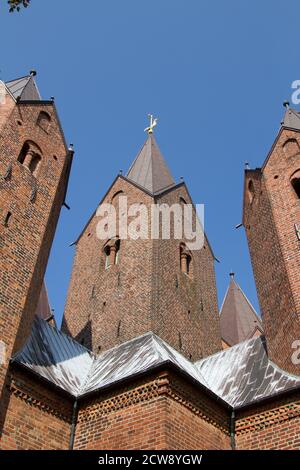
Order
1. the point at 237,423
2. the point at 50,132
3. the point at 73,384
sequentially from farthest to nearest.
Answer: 1. the point at 50,132
2. the point at 73,384
3. the point at 237,423

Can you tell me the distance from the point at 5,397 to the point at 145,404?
2658 millimetres

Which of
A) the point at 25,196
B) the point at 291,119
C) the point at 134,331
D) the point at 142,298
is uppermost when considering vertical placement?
the point at 291,119

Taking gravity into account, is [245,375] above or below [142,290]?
below

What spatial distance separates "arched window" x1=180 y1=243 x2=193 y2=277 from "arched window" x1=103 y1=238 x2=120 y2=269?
2.50 meters

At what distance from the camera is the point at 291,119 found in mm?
17672

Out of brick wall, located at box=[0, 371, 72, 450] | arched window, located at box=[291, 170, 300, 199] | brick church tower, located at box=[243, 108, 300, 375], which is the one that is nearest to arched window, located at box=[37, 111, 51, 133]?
brick church tower, located at box=[243, 108, 300, 375]

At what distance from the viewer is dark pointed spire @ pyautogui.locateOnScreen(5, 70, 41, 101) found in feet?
51.9

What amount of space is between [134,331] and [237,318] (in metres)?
15.1

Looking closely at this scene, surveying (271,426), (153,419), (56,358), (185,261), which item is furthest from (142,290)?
(153,419)

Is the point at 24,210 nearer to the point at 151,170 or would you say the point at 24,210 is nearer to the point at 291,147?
the point at 291,147

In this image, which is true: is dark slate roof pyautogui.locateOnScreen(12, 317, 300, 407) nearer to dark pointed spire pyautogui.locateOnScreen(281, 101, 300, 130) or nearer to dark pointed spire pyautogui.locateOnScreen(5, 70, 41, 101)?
dark pointed spire pyautogui.locateOnScreen(5, 70, 41, 101)
